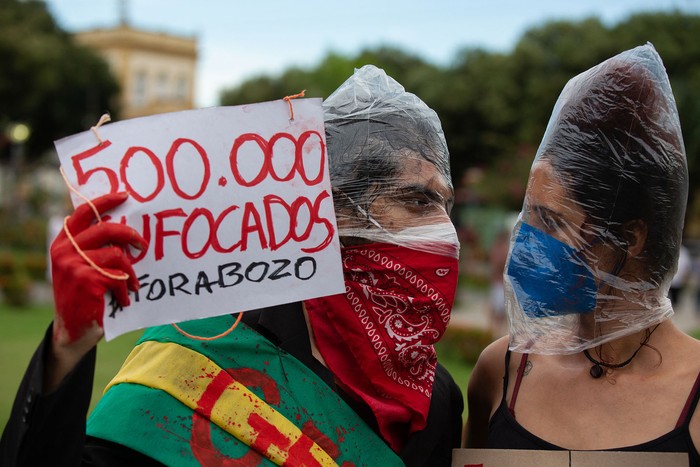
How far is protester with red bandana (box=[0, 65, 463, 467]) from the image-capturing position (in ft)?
7.75

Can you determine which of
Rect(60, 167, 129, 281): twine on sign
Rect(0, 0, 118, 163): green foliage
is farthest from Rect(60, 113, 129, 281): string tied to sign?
Rect(0, 0, 118, 163): green foliage

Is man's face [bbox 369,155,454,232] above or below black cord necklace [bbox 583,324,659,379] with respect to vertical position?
above

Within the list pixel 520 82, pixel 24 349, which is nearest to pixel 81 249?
pixel 24 349

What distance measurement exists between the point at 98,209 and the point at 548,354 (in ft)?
4.51

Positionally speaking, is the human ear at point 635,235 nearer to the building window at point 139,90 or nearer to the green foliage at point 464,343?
the green foliage at point 464,343

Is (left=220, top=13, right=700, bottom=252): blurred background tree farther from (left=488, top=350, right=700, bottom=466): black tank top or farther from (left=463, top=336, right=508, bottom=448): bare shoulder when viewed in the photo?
(left=488, top=350, right=700, bottom=466): black tank top

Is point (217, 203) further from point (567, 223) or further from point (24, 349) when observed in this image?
point (24, 349)

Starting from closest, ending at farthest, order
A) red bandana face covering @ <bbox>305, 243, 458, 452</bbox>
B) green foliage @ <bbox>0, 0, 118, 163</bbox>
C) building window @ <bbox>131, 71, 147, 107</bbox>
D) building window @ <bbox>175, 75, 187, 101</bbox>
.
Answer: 1. red bandana face covering @ <bbox>305, 243, 458, 452</bbox>
2. green foliage @ <bbox>0, 0, 118, 163</bbox>
3. building window @ <bbox>131, 71, 147, 107</bbox>
4. building window @ <bbox>175, 75, 187, 101</bbox>

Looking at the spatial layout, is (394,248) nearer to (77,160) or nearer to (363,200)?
(363,200)

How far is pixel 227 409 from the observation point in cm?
240

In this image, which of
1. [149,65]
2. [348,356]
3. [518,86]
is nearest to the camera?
[348,356]

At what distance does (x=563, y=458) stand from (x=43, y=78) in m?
33.1

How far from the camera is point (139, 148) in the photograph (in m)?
2.08

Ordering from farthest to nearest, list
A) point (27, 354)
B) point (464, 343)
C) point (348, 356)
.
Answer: point (464, 343) → point (27, 354) → point (348, 356)
